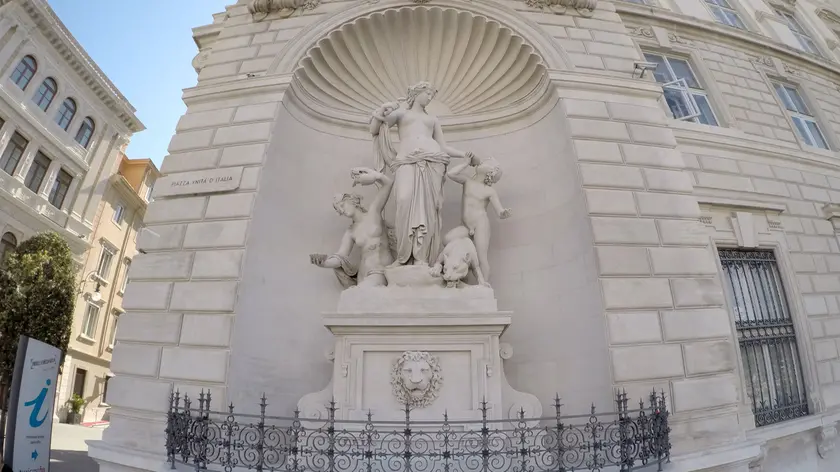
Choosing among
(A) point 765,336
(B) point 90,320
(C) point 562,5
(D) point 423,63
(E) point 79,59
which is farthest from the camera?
(B) point 90,320

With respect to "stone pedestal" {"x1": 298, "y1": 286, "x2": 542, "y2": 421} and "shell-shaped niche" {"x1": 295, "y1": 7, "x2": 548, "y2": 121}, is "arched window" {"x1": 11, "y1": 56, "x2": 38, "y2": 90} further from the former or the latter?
"stone pedestal" {"x1": 298, "y1": 286, "x2": 542, "y2": 421}

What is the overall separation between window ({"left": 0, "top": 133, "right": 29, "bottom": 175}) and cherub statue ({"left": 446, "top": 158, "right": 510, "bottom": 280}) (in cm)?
2118

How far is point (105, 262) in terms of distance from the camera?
24.7m

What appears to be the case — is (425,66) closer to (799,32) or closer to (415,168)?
(415,168)

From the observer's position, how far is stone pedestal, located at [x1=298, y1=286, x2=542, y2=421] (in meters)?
5.31

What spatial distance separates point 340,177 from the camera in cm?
827

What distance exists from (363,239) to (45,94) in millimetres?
22645

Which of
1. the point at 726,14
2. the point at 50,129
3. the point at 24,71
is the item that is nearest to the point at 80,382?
the point at 50,129

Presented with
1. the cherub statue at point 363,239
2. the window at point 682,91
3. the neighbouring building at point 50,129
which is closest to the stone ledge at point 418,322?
the cherub statue at point 363,239

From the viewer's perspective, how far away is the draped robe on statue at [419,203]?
6.23 metres

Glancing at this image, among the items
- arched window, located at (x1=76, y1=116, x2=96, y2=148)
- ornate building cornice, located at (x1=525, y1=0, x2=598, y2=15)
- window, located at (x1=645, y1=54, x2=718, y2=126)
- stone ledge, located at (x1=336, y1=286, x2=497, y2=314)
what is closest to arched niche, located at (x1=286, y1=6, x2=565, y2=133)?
ornate building cornice, located at (x1=525, y1=0, x2=598, y2=15)

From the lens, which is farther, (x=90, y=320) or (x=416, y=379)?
(x=90, y=320)

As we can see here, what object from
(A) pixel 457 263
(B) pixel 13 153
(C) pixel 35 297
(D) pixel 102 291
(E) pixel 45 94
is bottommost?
(A) pixel 457 263

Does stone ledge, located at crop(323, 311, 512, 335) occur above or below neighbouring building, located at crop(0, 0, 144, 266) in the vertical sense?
below
